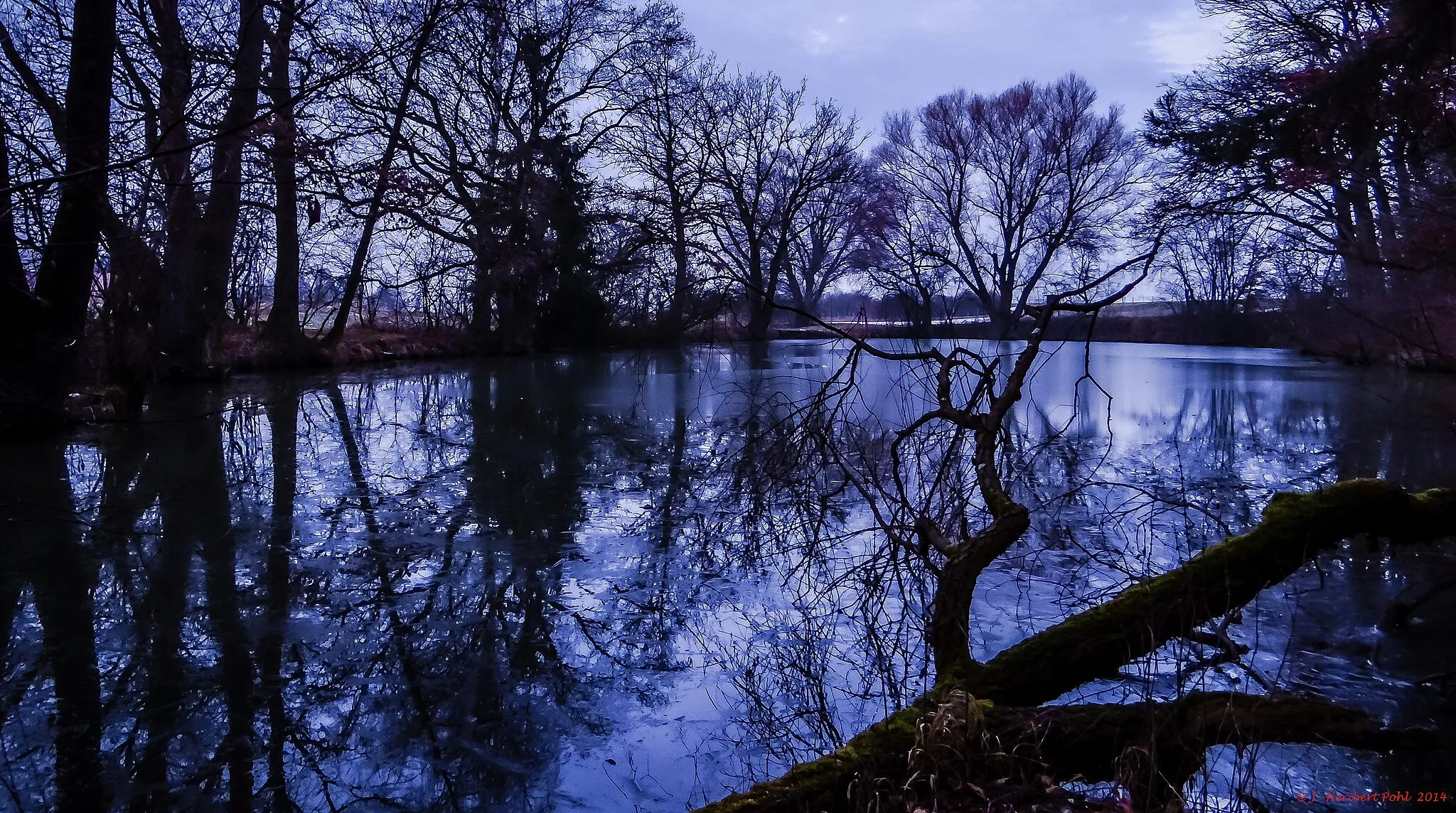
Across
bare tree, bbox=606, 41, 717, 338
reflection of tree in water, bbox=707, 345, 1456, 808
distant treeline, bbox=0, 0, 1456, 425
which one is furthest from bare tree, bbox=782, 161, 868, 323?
reflection of tree in water, bbox=707, 345, 1456, 808

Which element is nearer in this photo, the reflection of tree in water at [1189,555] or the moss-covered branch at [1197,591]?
the moss-covered branch at [1197,591]

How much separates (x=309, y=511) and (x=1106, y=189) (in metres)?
28.2

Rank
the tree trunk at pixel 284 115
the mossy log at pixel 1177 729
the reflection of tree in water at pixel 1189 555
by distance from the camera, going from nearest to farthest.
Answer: the mossy log at pixel 1177 729 < the tree trunk at pixel 284 115 < the reflection of tree in water at pixel 1189 555

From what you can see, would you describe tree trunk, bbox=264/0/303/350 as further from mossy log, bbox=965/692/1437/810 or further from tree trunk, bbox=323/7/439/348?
mossy log, bbox=965/692/1437/810

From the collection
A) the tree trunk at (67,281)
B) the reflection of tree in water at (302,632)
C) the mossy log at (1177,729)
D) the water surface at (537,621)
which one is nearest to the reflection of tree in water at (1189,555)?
the water surface at (537,621)

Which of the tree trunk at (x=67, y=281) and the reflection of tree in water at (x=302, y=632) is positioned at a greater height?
the tree trunk at (x=67, y=281)

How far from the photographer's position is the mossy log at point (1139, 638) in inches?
95.4

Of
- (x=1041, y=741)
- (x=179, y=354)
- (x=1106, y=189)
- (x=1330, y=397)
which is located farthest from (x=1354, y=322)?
(x=179, y=354)

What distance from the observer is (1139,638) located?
327 centimetres

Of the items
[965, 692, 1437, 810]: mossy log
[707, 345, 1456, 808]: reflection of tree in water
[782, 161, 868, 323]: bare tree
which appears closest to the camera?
[965, 692, 1437, 810]: mossy log

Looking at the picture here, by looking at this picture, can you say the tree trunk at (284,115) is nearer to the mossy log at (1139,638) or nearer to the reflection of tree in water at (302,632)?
the reflection of tree in water at (302,632)

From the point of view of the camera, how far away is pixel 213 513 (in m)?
6.52

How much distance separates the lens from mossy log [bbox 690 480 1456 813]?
242cm

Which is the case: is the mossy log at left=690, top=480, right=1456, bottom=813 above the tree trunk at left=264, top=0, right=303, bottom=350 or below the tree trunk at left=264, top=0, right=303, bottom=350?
below
